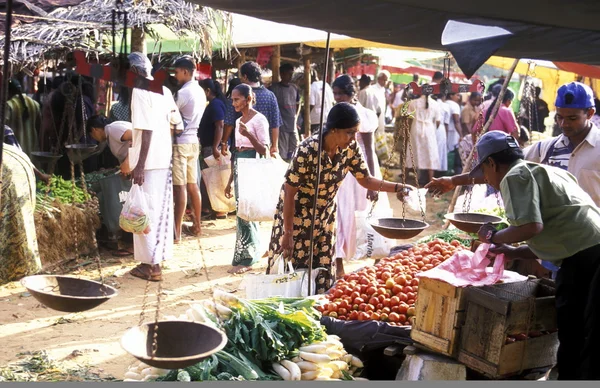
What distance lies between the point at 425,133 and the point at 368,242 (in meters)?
6.77

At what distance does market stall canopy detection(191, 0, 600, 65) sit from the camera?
136 inches

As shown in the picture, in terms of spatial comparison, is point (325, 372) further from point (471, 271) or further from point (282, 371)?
point (471, 271)

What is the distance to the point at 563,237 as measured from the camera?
356 centimetres

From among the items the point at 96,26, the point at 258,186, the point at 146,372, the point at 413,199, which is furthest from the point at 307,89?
the point at 146,372

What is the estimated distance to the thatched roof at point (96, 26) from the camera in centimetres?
767

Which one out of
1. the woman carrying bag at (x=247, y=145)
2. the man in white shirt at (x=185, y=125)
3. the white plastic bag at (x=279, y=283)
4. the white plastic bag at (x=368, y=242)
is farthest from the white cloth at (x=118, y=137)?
the white plastic bag at (x=279, y=283)

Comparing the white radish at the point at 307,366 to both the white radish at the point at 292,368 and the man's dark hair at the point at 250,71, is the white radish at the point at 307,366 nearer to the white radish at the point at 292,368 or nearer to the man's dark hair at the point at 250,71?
the white radish at the point at 292,368

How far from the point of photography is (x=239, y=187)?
658 centimetres

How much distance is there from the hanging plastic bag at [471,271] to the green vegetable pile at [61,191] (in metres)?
4.85

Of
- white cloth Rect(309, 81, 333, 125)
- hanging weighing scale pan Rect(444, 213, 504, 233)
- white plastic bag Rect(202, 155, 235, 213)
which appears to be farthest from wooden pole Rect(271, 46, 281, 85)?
hanging weighing scale pan Rect(444, 213, 504, 233)

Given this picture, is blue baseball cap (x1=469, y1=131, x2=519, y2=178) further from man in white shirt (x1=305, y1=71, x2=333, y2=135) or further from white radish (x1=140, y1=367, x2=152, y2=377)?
man in white shirt (x1=305, y1=71, x2=333, y2=135)

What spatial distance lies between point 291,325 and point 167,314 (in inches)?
92.4

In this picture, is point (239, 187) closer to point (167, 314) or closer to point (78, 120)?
point (167, 314)

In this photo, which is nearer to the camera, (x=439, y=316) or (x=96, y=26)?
(x=439, y=316)
